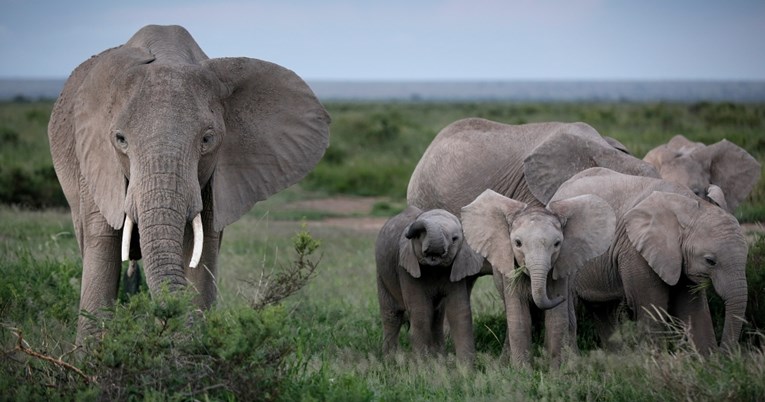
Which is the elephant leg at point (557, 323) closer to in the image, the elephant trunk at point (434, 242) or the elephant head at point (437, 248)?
the elephant head at point (437, 248)

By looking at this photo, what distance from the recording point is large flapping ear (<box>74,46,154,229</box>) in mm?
5793

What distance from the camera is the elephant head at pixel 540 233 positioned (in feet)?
20.4

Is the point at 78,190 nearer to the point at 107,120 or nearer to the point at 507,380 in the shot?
the point at 107,120

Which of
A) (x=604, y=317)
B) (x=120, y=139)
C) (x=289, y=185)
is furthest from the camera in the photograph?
(x=604, y=317)

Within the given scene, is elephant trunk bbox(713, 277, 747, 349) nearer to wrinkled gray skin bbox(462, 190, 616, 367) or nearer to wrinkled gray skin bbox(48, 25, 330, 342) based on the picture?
wrinkled gray skin bbox(462, 190, 616, 367)

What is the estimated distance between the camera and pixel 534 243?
620 cm

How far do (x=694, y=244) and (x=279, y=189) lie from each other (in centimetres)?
248

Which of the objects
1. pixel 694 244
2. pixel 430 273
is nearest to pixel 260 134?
pixel 430 273

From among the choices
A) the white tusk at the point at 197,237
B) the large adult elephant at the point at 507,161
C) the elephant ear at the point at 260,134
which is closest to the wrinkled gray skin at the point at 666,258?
the large adult elephant at the point at 507,161

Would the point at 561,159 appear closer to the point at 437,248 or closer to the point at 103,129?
the point at 437,248

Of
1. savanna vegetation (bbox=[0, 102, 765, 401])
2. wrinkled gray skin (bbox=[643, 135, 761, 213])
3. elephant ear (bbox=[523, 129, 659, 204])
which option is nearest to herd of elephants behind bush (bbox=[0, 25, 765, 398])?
savanna vegetation (bbox=[0, 102, 765, 401])

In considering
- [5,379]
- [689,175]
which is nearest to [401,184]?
[689,175]

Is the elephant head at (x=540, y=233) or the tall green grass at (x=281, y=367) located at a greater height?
the elephant head at (x=540, y=233)

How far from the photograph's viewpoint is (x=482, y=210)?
6.72m
